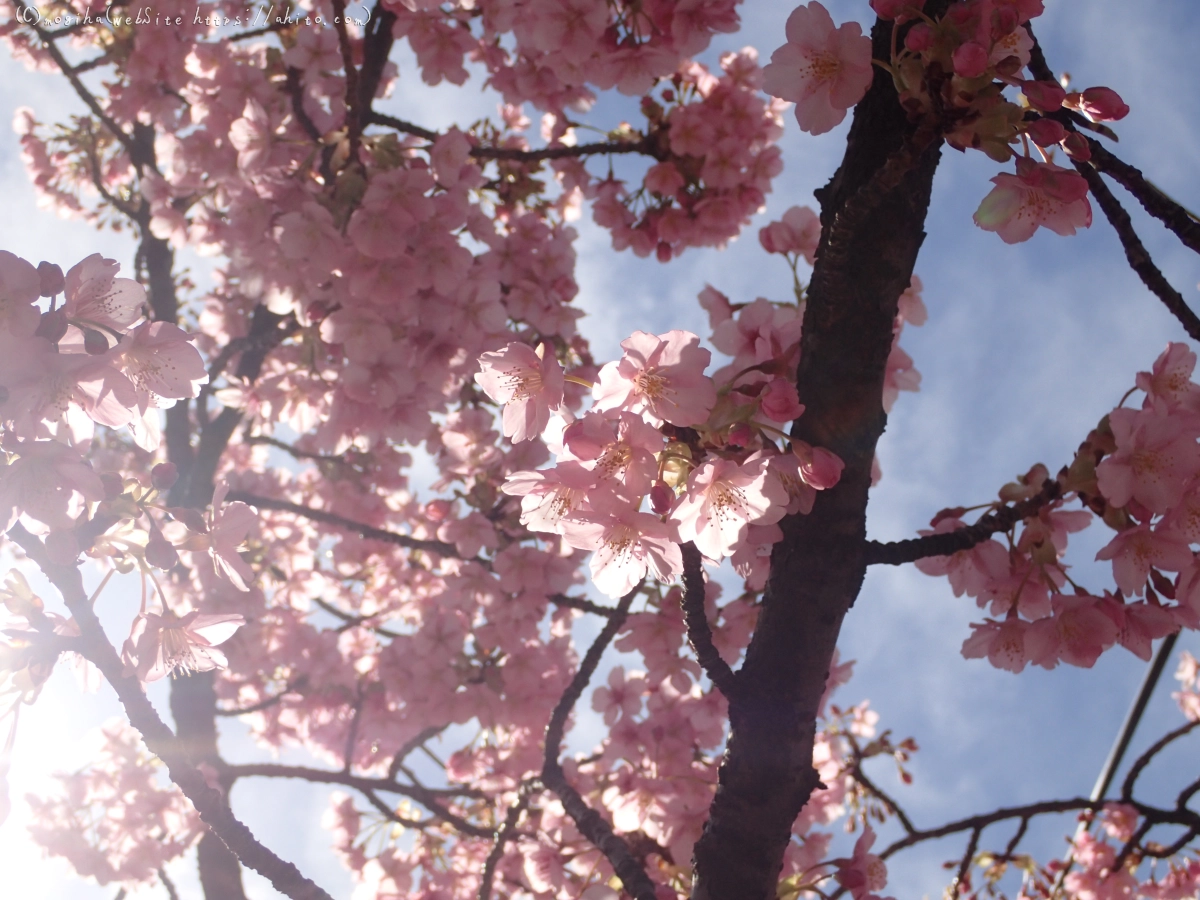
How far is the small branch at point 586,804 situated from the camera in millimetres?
2176

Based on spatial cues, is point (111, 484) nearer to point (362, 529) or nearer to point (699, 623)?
point (699, 623)

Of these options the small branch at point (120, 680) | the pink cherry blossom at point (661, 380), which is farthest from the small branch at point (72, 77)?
the pink cherry blossom at point (661, 380)

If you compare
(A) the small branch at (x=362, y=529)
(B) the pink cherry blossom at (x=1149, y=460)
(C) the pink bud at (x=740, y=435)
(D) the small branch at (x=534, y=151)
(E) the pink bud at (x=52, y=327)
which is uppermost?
(D) the small branch at (x=534, y=151)

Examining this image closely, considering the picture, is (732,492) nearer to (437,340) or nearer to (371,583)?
(437,340)

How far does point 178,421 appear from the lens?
5223mm

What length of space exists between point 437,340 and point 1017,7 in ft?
8.98

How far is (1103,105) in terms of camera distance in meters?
1.53

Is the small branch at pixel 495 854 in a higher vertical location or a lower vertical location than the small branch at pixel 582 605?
lower

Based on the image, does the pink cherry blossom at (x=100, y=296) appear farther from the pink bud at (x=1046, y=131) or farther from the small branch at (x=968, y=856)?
the small branch at (x=968, y=856)

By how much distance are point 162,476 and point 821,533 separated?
1.43 meters

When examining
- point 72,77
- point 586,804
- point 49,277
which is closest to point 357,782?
point 586,804

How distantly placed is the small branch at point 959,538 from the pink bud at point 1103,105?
2.38ft

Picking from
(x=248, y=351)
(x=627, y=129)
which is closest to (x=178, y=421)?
(x=248, y=351)

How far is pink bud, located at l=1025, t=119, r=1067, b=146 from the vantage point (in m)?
1.38
